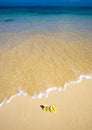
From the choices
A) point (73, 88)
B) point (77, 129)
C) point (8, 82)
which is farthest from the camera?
point (8, 82)

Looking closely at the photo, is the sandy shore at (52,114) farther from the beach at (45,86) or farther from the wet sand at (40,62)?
the wet sand at (40,62)

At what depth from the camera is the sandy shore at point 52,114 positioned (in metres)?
3.53

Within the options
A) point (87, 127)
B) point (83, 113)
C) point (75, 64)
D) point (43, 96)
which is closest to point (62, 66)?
point (75, 64)

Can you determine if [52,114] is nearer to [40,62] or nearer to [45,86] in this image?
[45,86]

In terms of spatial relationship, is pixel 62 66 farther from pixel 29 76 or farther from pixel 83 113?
pixel 83 113

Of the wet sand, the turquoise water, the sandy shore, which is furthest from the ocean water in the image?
the turquoise water

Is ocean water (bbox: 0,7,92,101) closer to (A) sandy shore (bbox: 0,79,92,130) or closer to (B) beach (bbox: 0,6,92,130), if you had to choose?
(B) beach (bbox: 0,6,92,130)

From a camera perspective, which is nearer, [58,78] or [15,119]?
[15,119]

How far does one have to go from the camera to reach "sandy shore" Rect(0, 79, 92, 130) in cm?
353

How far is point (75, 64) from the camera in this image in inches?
237

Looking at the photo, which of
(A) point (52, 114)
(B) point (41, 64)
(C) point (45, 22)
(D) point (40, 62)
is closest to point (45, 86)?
(A) point (52, 114)

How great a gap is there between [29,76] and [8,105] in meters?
1.45

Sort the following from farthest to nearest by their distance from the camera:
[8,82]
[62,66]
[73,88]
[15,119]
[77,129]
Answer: [62,66]
[8,82]
[73,88]
[15,119]
[77,129]

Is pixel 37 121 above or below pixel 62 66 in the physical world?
below
